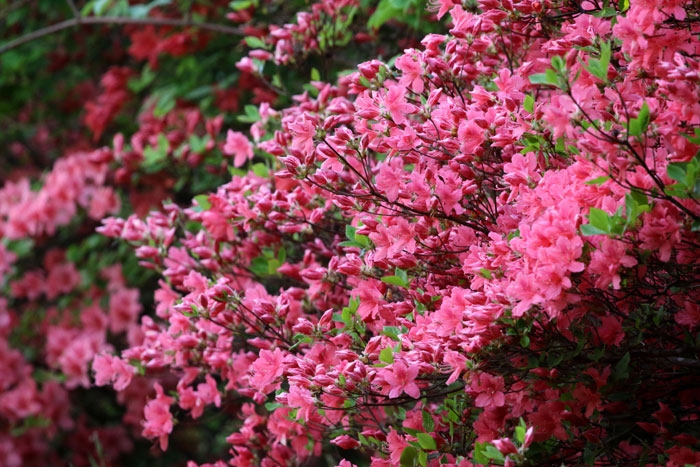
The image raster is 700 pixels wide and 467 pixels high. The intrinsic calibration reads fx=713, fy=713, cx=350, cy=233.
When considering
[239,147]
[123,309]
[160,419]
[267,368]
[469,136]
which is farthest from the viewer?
[123,309]

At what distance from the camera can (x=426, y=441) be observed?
1.41 metres

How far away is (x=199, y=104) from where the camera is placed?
359 centimetres

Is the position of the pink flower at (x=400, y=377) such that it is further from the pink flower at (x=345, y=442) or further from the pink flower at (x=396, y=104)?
the pink flower at (x=396, y=104)

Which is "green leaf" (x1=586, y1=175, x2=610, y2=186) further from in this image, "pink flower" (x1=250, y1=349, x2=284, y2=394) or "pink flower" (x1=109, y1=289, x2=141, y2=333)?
"pink flower" (x1=109, y1=289, x2=141, y2=333)

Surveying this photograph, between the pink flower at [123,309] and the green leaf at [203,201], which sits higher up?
the green leaf at [203,201]

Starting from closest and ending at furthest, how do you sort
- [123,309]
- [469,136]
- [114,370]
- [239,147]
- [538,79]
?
[538,79]
[469,136]
[114,370]
[239,147]
[123,309]

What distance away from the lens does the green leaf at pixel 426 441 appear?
141 centimetres

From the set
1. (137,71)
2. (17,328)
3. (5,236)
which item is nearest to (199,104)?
(137,71)

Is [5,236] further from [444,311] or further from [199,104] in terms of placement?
[444,311]

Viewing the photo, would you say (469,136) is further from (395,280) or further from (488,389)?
(488,389)

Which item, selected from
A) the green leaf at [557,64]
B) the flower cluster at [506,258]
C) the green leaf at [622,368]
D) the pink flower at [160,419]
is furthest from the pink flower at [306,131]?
the pink flower at [160,419]

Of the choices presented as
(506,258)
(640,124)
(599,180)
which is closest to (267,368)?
(506,258)

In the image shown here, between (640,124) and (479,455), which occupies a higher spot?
(640,124)

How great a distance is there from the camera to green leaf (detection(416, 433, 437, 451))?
1.41m
